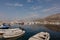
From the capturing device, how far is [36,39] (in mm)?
34719

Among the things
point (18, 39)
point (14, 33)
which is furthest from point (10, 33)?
point (18, 39)

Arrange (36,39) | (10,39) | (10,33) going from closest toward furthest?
(36,39)
(10,39)
(10,33)

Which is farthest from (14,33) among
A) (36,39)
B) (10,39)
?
(36,39)

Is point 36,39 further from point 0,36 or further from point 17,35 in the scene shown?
point 0,36

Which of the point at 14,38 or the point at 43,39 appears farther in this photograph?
the point at 14,38

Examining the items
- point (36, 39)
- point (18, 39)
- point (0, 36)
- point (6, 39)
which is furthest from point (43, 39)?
point (0, 36)

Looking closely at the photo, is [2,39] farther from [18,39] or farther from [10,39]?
[18,39]

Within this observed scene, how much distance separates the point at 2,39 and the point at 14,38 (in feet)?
12.9

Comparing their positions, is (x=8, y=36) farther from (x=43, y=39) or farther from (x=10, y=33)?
(x=43, y=39)

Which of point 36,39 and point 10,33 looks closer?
point 36,39

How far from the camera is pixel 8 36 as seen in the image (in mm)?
42438

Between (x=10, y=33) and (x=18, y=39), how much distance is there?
15.0 feet

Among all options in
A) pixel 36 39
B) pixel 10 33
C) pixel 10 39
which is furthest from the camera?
pixel 10 33

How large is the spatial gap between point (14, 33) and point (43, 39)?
1296 centimetres
